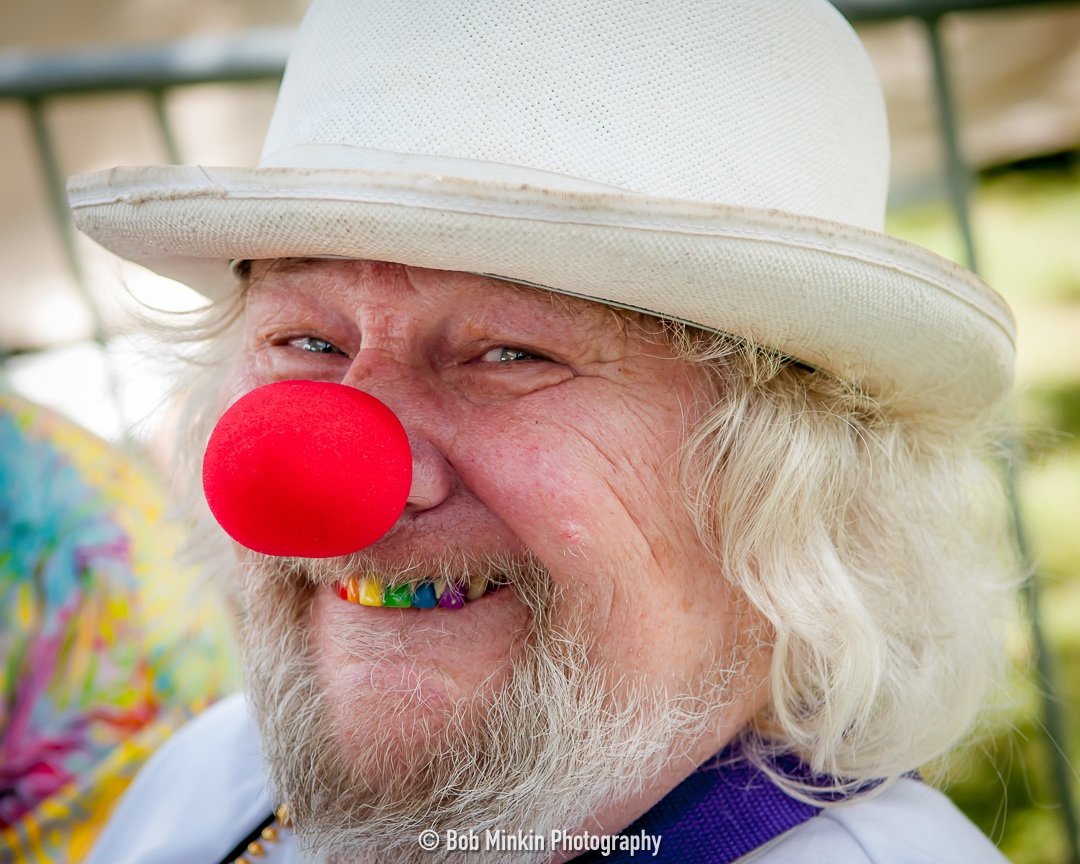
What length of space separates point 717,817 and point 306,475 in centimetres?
67

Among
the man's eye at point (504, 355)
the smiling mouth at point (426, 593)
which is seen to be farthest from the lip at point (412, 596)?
the man's eye at point (504, 355)

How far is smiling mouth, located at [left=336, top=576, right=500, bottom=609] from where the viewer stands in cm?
120

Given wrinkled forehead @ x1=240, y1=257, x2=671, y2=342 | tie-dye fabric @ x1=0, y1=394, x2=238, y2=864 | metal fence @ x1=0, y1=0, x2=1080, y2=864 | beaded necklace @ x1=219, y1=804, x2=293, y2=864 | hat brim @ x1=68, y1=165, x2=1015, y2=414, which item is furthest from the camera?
metal fence @ x1=0, y1=0, x2=1080, y2=864

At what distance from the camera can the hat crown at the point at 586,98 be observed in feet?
3.56

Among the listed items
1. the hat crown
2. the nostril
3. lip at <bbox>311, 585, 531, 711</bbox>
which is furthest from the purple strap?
the hat crown

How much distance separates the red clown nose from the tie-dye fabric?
856 mm

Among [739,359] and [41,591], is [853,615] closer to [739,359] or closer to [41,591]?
[739,359]

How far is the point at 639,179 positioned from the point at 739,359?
0.28m

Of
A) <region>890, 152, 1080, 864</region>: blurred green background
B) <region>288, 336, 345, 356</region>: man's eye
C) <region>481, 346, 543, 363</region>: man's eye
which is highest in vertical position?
<region>288, 336, 345, 356</region>: man's eye

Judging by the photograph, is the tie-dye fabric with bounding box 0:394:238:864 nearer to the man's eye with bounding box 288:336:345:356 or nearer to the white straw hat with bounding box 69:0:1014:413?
the man's eye with bounding box 288:336:345:356

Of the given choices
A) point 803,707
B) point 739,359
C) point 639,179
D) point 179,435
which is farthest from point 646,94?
point 179,435

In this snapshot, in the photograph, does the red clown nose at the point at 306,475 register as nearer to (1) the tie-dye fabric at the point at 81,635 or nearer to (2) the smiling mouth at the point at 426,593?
(2) the smiling mouth at the point at 426,593

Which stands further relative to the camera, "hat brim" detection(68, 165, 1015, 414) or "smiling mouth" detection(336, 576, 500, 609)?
"smiling mouth" detection(336, 576, 500, 609)

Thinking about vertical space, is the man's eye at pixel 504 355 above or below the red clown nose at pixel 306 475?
above
